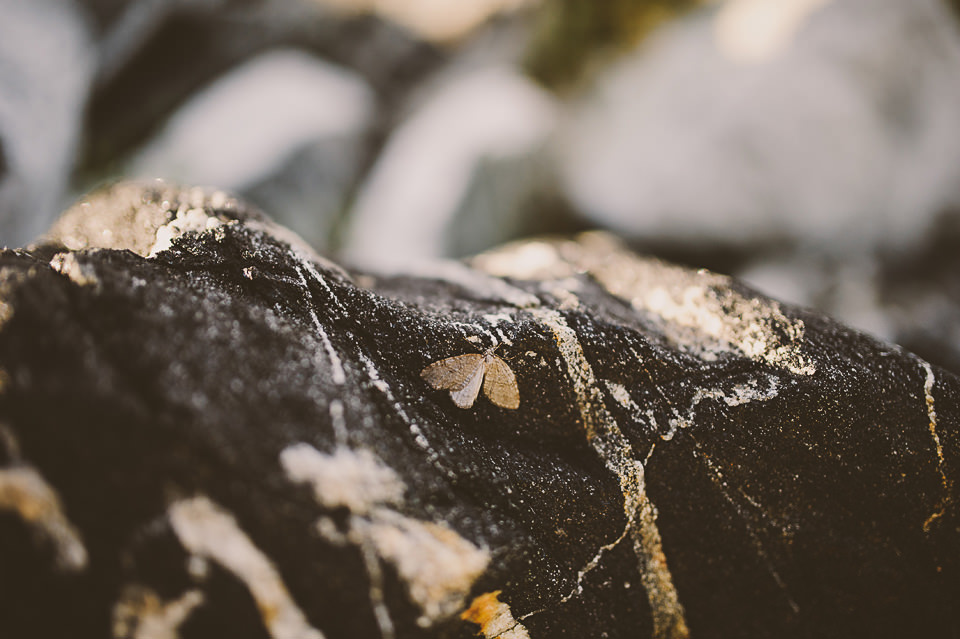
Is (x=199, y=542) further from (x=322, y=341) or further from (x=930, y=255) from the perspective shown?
(x=930, y=255)

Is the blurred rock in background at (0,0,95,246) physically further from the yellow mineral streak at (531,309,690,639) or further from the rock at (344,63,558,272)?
the yellow mineral streak at (531,309,690,639)

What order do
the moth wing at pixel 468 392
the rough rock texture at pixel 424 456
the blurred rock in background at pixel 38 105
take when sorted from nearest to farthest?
the rough rock texture at pixel 424 456 < the moth wing at pixel 468 392 < the blurred rock in background at pixel 38 105

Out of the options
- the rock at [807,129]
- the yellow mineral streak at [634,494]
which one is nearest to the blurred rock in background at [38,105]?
the yellow mineral streak at [634,494]

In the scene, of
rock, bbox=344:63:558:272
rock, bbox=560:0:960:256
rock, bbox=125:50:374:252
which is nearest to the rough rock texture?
rock, bbox=560:0:960:256

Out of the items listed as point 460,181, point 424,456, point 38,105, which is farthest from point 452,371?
point 38,105

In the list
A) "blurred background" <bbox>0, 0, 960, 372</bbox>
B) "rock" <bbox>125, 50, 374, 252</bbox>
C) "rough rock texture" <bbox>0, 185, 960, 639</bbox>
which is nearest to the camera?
"rough rock texture" <bbox>0, 185, 960, 639</bbox>

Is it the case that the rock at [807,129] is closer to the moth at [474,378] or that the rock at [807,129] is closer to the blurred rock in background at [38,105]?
the moth at [474,378]

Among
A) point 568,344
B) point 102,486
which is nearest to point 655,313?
point 568,344
